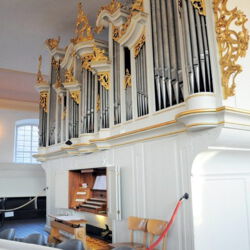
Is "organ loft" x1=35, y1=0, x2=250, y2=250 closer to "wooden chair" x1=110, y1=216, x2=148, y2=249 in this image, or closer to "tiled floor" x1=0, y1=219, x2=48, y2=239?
"wooden chair" x1=110, y1=216, x2=148, y2=249

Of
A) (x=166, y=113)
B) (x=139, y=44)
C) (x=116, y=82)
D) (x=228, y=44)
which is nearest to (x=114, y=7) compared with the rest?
(x=139, y=44)

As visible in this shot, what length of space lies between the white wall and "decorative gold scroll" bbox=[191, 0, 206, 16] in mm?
10387

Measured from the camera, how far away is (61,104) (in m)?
9.16

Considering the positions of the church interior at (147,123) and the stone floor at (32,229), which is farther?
the stone floor at (32,229)

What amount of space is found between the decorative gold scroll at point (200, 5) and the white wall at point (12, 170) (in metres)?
10.4

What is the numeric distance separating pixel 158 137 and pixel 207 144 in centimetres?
114

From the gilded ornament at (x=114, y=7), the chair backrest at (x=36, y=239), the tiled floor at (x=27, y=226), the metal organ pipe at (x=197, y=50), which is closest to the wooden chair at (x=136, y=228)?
the chair backrest at (x=36, y=239)

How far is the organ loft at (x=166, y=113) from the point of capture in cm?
394

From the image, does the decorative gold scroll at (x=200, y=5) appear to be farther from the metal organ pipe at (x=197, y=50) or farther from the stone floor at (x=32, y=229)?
the stone floor at (x=32, y=229)

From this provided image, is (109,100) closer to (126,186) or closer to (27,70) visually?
(126,186)

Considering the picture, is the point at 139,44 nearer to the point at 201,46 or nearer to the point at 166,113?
the point at 166,113

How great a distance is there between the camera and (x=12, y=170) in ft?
40.3

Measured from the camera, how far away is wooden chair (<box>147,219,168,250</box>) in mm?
4575

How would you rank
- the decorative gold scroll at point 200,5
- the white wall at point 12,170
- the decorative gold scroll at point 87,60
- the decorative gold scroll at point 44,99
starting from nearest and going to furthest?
the decorative gold scroll at point 200,5, the decorative gold scroll at point 87,60, the decorative gold scroll at point 44,99, the white wall at point 12,170
